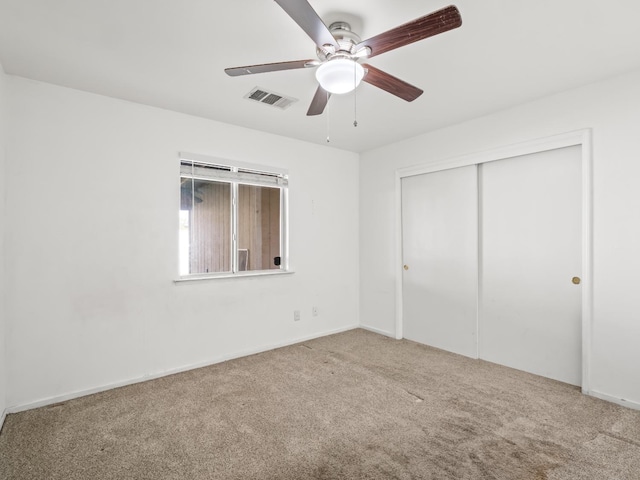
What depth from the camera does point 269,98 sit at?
297 centimetres

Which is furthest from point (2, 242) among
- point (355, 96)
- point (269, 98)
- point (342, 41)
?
point (355, 96)

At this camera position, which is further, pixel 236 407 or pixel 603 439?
pixel 236 407

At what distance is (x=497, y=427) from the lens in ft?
7.43

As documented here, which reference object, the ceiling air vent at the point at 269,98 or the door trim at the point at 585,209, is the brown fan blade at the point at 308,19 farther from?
the door trim at the point at 585,209

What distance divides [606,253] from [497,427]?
1625 millimetres

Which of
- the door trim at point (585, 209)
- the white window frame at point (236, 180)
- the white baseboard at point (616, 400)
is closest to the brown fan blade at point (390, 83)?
the door trim at point (585, 209)

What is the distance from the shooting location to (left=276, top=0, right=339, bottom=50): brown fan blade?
4.62ft

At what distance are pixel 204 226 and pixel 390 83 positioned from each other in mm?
2413

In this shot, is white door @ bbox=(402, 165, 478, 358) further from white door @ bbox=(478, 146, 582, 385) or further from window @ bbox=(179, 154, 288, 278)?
window @ bbox=(179, 154, 288, 278)

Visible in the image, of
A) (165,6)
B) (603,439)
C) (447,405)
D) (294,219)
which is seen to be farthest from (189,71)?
(603,439)

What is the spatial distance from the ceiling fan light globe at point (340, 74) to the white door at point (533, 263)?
2.16 meters

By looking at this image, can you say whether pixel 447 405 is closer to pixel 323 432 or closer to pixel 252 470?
pixel 323 432

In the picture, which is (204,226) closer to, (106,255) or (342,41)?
(106,255)

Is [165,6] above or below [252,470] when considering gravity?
above
